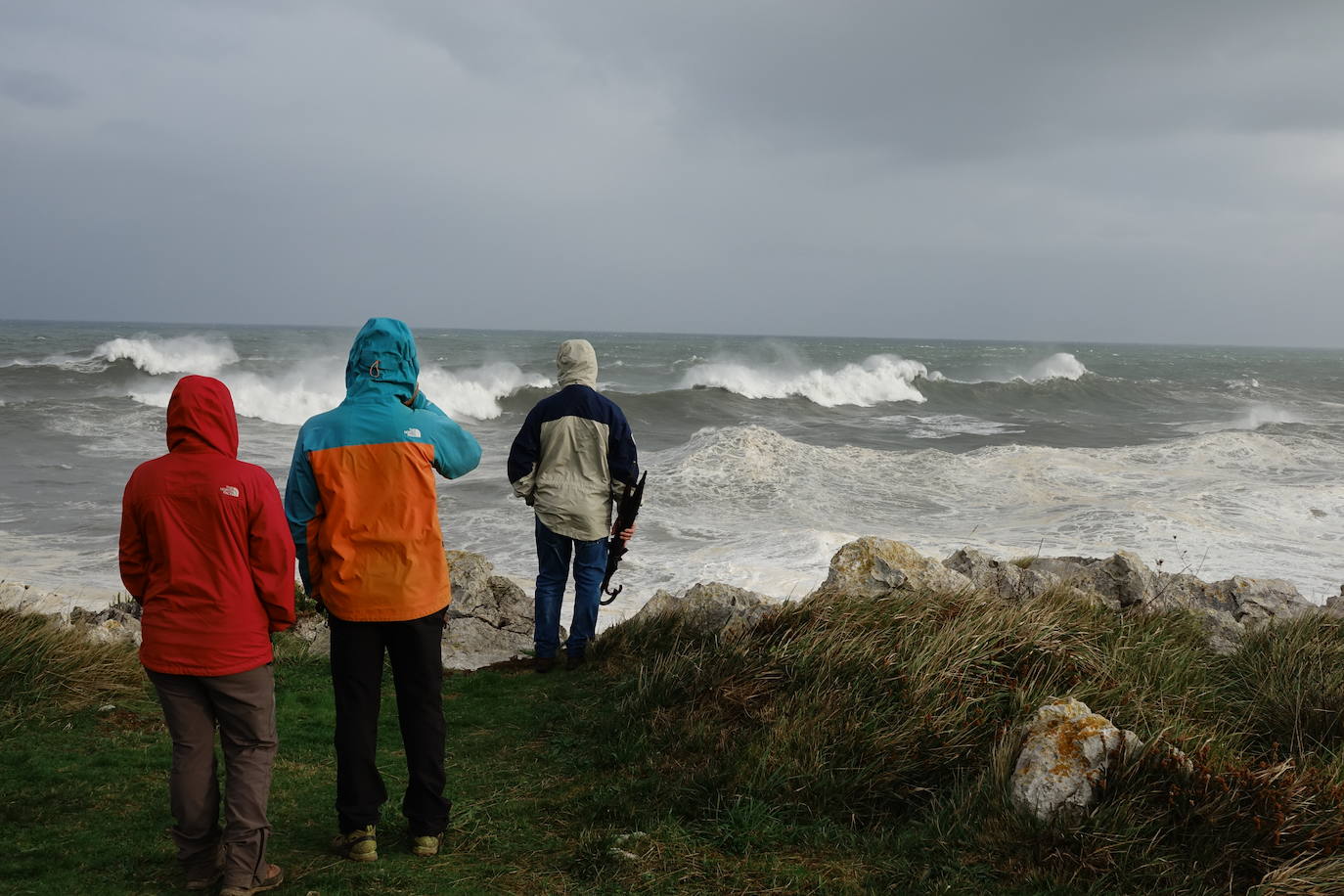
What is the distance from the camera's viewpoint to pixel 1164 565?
1005 centimetres

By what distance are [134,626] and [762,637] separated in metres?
4.34

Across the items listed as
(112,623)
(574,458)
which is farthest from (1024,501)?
(112,623)

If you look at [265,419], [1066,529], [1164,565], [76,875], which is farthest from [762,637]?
[265,419]

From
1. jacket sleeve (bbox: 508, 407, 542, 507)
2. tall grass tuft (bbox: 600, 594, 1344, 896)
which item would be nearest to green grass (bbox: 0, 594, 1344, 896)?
tall grass tuft (bbox: 600, 594, 1344, 896)

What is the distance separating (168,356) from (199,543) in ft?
137

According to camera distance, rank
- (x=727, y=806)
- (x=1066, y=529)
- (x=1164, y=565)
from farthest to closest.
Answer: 1. (x=1066, y=529)
2. (x=1164, y=565)
3. (x=727, y=806)

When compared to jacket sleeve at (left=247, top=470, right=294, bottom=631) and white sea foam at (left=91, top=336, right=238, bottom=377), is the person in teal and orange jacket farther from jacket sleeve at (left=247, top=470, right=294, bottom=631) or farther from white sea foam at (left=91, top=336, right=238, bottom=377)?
white sea foam at (left=91, top=336, right=238, bottom=377)

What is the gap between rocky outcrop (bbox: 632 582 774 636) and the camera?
5.12 meters

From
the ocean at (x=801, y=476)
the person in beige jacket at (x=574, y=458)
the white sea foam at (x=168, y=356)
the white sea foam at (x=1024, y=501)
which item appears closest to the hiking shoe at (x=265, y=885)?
the person in beige jacket at (x=574, y=458)

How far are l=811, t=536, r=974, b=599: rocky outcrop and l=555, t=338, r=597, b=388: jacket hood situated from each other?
1870 mm

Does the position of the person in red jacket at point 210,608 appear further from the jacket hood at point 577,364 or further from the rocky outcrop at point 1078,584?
the rocky outcrop at point 1078,584

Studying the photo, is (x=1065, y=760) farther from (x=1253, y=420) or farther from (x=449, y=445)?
(x=1253, y=420)

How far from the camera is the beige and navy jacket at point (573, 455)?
5148 millimetres

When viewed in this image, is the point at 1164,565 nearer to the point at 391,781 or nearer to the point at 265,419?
the point at 391,781
